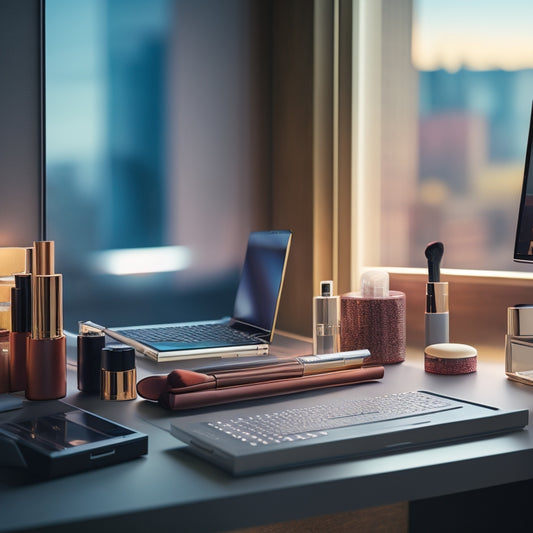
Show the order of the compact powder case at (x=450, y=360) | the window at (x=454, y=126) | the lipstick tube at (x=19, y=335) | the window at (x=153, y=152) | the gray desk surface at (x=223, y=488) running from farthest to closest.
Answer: the window at (x=153, y=152)
the window at (x=454, y=126)
the compact powder case at (x=450, y=360)
the lipstick tube at (x=19, y=335)
the gray desk surface at (x=223, y=488)

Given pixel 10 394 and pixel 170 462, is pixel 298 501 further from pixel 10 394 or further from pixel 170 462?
pixel 10 394

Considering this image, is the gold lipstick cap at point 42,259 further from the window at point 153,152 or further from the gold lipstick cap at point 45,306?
the window at point 153,152

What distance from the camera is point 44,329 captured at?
954mm

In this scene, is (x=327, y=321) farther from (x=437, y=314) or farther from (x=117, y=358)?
(x=117, y=358)

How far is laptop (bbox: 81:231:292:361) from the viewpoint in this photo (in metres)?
1.24

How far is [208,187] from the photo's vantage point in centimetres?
166

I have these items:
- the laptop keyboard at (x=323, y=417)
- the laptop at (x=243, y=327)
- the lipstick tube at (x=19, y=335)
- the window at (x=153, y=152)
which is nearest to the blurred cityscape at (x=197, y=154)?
the window at (x=153, y=152)

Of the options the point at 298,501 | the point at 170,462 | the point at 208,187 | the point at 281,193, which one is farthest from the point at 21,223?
the point at 298,501

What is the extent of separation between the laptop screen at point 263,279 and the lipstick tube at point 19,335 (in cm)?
47

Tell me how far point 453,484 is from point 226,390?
0.31 meters

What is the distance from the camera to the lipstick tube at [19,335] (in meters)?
1.01

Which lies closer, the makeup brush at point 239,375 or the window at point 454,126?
the makeup brush at point 239,375

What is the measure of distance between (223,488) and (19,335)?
484 mm

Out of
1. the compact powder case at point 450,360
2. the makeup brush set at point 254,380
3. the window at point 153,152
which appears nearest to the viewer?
the makeup brush set at point 254,380
